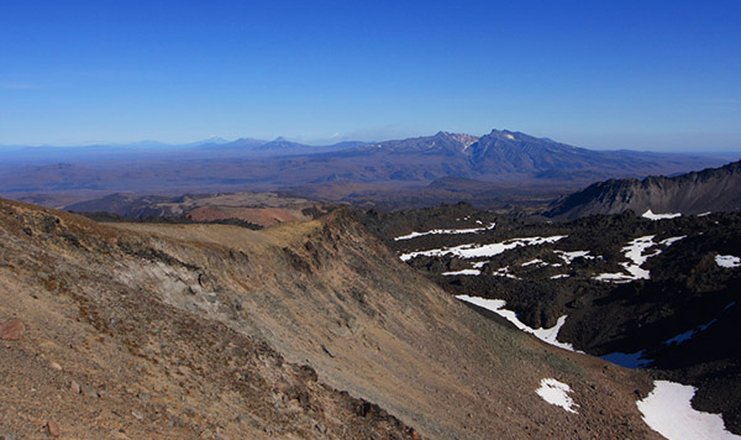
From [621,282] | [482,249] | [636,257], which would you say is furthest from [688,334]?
[482,249]

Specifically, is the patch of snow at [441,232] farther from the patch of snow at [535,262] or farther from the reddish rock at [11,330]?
the reddish rock at [11,330]

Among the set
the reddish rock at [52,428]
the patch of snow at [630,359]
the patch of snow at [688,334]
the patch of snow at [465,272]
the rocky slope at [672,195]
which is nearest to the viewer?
the reddish rock at [52,428]

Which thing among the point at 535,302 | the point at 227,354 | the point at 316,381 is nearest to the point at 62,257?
the point at 227,354

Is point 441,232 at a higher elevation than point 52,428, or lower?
lower

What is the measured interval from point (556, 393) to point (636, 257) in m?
41.7

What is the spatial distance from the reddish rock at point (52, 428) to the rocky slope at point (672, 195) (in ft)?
435

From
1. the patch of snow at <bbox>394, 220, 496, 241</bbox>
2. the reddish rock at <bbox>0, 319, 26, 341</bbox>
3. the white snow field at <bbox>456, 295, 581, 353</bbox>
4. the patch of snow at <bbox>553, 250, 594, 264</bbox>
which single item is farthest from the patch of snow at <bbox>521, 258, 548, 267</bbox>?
the reddish rock at <bbox>0, 319, 26, 341</bbox>

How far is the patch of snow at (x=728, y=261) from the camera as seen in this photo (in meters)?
51.0

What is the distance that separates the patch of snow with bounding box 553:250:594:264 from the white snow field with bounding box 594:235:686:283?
13.0 feet

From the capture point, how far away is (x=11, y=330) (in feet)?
36.0

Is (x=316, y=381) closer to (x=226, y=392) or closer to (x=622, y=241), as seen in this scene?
(x=226, y=392)

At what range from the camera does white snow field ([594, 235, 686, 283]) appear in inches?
2210

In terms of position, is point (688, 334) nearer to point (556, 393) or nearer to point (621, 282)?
point (621, 282)

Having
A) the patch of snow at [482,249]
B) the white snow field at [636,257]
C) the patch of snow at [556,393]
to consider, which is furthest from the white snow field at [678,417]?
the patch of snow at [482,249]
